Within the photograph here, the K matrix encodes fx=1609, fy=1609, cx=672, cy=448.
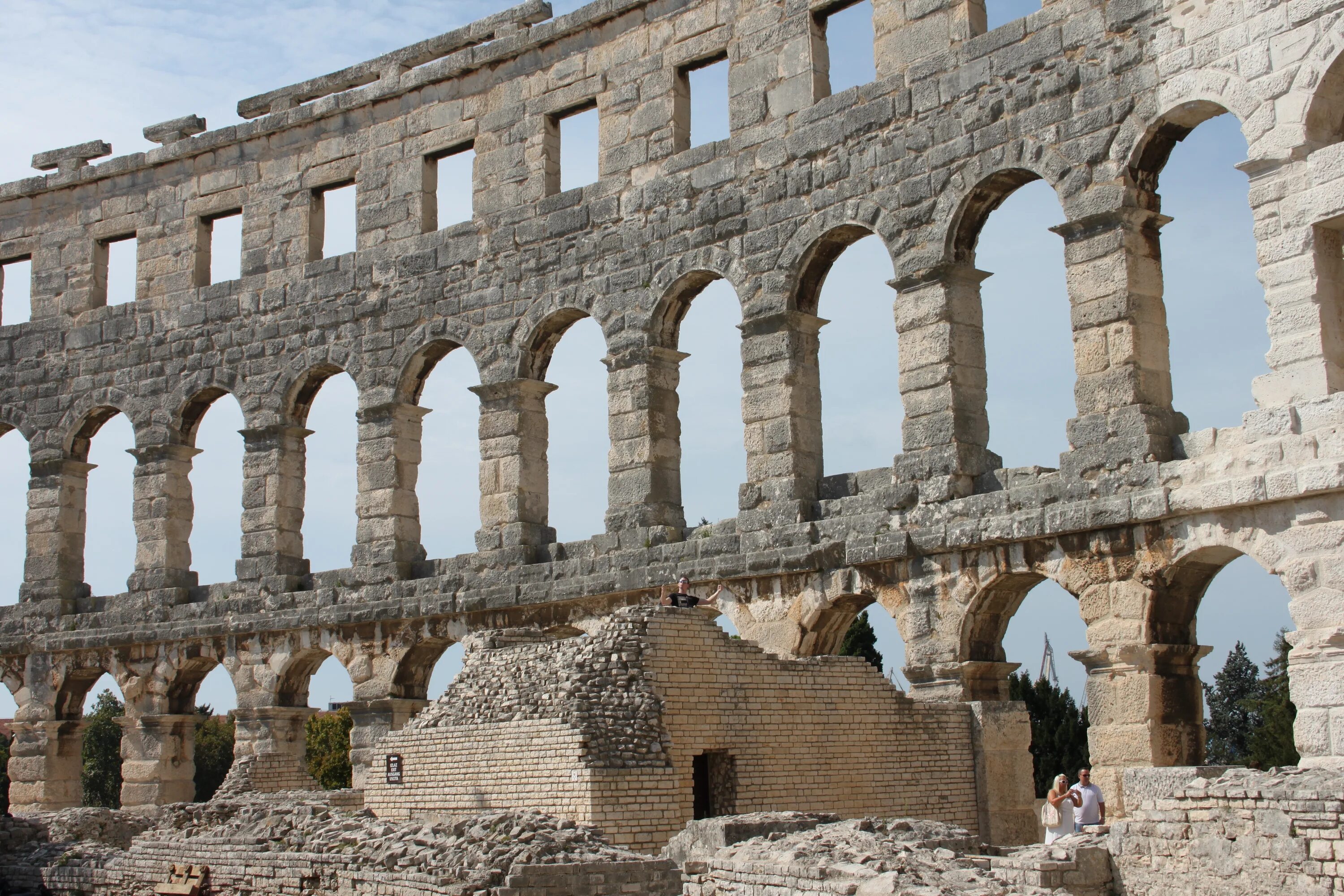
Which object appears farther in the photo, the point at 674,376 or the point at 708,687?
the point at 674,376

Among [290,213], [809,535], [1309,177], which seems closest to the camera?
[1309,177]

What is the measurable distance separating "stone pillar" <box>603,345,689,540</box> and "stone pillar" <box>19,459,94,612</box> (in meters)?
9.30

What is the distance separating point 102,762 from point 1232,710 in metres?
27.4

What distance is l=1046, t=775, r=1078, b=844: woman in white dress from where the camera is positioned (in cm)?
1134

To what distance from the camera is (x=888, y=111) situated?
53.2 feet

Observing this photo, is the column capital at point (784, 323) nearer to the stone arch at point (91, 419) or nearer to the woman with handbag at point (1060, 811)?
the woman with handbag at point (1060, 811)

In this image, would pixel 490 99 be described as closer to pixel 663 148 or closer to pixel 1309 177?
pixel 663 148

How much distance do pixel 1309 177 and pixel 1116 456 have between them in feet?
9.03

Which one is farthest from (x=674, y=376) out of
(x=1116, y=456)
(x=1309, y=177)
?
(x=1309, y=177)

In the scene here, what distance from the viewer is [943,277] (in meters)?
15.4

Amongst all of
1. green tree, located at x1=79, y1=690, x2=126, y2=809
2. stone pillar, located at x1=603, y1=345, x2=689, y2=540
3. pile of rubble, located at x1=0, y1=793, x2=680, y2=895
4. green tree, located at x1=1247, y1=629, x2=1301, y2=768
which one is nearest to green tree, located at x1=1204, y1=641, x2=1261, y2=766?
green tree, located at x1=1247, y1=629, x2=1301, y2=768

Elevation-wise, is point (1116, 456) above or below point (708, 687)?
above

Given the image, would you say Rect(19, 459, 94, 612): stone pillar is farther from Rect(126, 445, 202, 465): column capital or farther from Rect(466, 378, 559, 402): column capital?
Rect(466, 378, 559, 402): column capital

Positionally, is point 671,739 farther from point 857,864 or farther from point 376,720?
point 376,720
